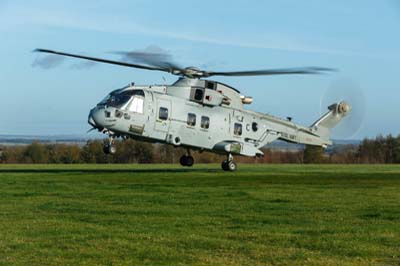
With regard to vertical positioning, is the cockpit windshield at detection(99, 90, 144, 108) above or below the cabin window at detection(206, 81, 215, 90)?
below

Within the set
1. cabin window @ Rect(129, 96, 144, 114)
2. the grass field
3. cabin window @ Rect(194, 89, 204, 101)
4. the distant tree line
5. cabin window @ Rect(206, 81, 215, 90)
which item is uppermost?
cabin window @ Rect(206, 81, 215, 90)

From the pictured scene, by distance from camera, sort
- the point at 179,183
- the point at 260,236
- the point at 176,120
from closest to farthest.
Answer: the point at 260,236, the point at 179,183, the point at 176,120

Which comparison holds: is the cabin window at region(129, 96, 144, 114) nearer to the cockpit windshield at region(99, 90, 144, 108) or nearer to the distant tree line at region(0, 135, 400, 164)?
the cockpit windshield at region(99, 90, 144, 108)

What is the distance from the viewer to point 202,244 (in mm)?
12055

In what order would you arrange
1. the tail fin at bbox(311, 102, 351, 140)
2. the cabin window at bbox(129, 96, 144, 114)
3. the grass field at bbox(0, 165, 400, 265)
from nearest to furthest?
the grass field at bbox(0, 165, 400, 265) → the cabin window at bbox(129, 96, 144, 114) → the tail fin at bbox(311, 102, 351, 140)

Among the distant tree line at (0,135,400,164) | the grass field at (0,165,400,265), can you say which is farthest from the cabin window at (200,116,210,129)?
the distant tree line at (0,135,400,164)

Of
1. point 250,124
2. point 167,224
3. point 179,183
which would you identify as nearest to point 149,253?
point 167,224

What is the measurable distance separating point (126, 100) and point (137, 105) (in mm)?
606

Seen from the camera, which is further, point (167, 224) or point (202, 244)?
point (167, 224)

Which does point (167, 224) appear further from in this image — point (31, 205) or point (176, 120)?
point (176, 120)

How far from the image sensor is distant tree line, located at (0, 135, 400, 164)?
2788 inches

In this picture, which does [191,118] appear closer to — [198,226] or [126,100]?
[126,100]

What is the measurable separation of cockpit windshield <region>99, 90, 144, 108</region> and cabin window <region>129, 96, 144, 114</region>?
0.23 m

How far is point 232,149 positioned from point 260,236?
26702 mm
